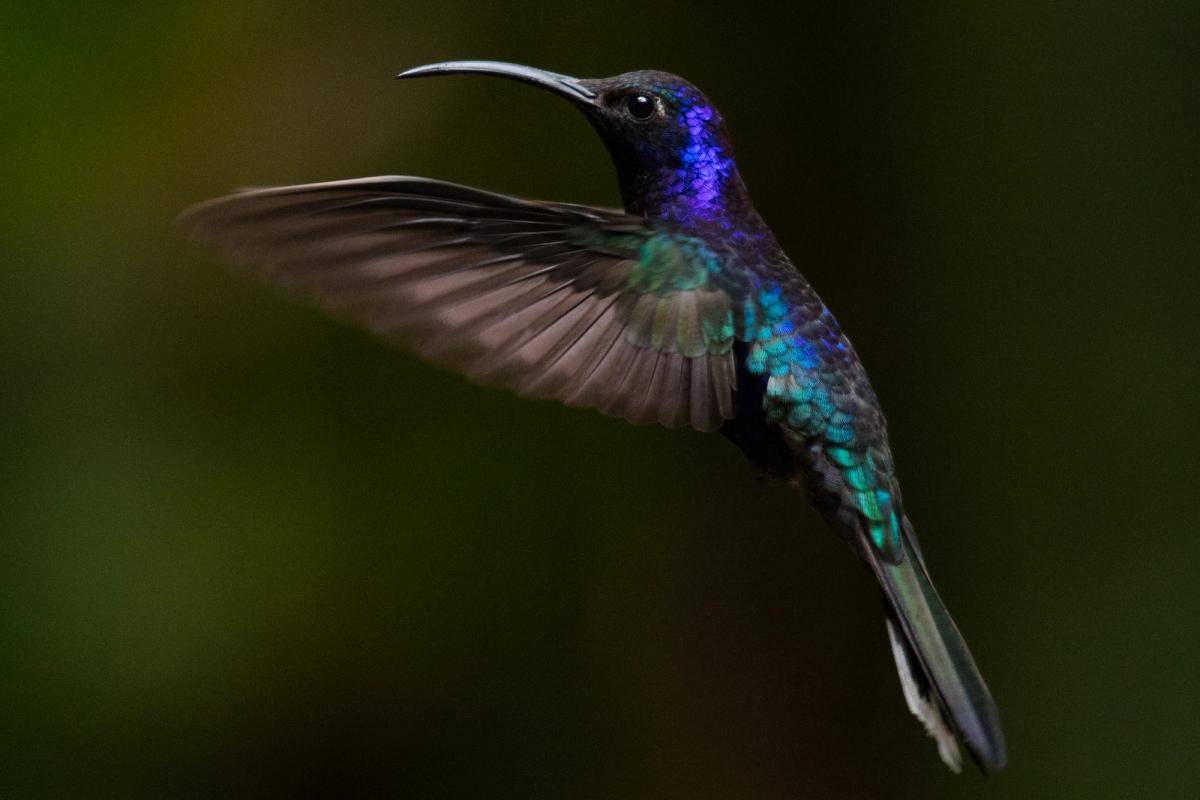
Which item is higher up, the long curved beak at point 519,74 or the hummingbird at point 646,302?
the long curved beak at point 519,74

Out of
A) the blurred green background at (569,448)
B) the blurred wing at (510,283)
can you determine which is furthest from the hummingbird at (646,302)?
the blurred green background at (569,448)

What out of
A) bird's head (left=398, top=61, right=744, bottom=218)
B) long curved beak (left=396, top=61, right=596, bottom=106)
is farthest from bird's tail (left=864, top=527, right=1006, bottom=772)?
long curved beak (left=396, top=61, right=596, bottom=106)

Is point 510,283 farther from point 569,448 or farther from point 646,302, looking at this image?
point 569,448

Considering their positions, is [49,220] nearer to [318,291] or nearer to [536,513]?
[536,513]

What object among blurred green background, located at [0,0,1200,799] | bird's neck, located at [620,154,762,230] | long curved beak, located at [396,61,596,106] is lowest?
blurred green background, located at [0,0,1200,799]

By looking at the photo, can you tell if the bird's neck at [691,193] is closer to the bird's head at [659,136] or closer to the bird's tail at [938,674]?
the bird's head at [659,136]

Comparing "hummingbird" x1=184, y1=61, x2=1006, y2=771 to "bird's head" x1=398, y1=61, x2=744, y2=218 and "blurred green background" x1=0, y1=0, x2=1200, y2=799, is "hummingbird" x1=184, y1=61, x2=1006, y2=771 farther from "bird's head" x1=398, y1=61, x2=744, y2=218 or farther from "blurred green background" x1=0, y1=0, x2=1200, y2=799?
"blurred green background" x1=0, y1=0, x2=1200, y2=799
